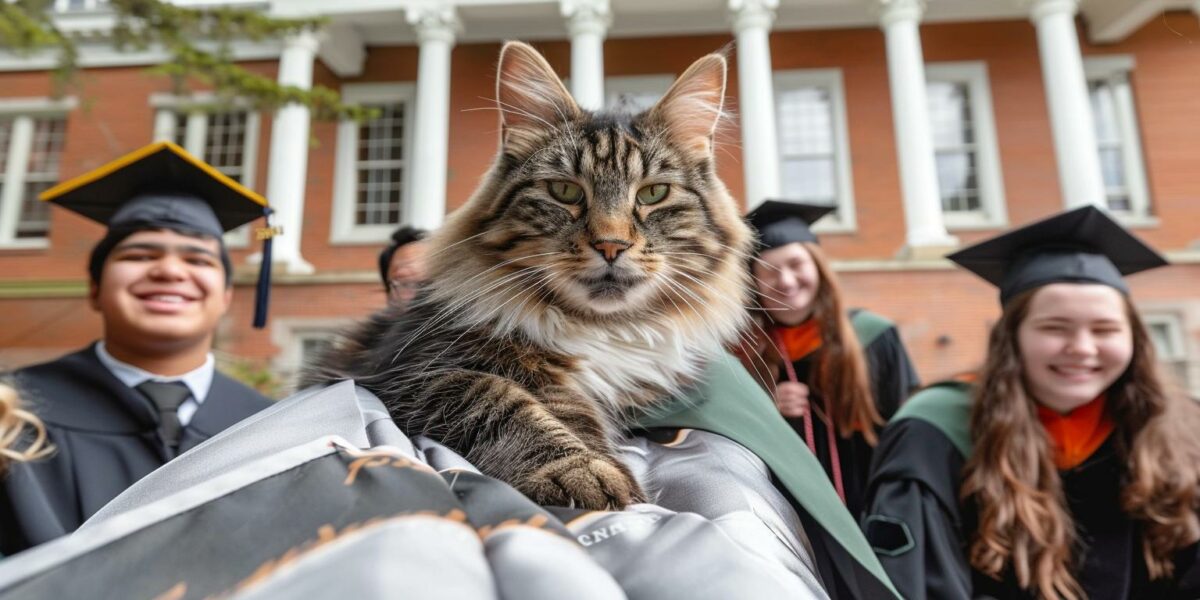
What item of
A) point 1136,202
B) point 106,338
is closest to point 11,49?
point 106,338

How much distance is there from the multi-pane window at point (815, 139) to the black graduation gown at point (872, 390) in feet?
34.5

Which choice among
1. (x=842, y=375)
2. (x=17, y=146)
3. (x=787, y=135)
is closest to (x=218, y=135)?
(x=17, y=146)

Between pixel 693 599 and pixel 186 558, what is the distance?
56 centimetres

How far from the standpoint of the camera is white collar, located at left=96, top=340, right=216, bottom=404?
2.67m

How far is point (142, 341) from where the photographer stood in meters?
2.65

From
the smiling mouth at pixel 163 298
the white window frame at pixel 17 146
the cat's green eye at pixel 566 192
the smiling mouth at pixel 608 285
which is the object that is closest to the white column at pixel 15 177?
the white window frame at pixel 17 146

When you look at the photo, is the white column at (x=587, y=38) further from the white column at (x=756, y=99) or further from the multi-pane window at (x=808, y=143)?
the multi-pane window at (x=808, y=143)

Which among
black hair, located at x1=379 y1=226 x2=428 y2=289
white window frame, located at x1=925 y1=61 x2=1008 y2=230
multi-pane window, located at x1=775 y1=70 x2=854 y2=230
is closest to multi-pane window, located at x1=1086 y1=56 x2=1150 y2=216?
white window frame, located at x1=925 y1=61 x2=1008 y2=230

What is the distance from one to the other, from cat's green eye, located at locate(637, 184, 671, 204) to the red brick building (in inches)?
398

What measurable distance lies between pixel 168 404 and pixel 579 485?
2259mm

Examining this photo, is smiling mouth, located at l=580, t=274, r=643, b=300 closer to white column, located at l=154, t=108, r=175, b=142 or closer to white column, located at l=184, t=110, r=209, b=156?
white column, located at l=184, t=110, r=209, b=156

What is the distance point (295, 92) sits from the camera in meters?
7.58

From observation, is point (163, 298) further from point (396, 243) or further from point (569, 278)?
point (569, 278)

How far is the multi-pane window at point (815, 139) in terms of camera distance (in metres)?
14.1
